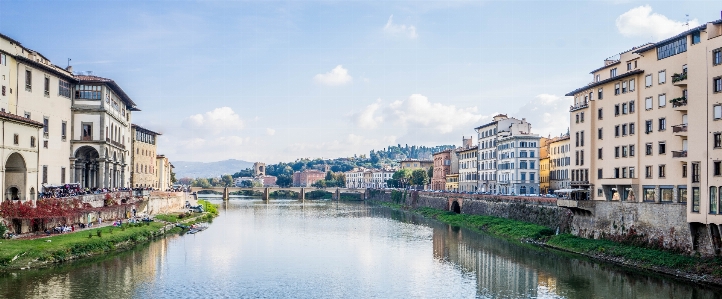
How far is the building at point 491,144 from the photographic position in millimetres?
93125

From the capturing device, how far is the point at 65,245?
3869 centimetres

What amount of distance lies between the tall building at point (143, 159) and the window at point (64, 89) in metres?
26.2

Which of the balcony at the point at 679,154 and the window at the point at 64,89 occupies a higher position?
the window at the point at 64,89

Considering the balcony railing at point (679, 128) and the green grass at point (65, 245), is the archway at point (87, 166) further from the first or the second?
the balcony railing at point (679, 128)

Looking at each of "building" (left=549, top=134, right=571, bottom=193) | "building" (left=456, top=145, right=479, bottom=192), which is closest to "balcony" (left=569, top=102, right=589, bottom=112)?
"building" (left=549, top=134, right=571, bottom=193)

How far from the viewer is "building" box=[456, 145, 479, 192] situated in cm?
10475

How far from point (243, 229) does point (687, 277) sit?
45.5 m

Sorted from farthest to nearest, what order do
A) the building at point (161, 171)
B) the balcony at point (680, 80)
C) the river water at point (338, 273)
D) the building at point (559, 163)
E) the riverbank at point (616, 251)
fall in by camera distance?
the building at point (161, 171), the building at point (559, 163), the balcony at point (680, 80), the riverbank at point (616, 251), the river water at point (338, 273)

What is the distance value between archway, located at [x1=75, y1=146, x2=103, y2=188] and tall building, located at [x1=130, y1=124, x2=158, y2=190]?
66.0 ft

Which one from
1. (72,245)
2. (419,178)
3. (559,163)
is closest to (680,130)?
(72,245)

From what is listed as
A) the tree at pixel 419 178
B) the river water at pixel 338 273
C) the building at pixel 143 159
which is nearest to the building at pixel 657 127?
the river water at pixel 338 273

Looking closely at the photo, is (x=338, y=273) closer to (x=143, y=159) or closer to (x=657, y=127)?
(x=657, y=127)

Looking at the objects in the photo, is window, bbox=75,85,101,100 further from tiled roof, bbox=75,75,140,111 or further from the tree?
the tree

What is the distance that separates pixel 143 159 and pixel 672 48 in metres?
69.3
